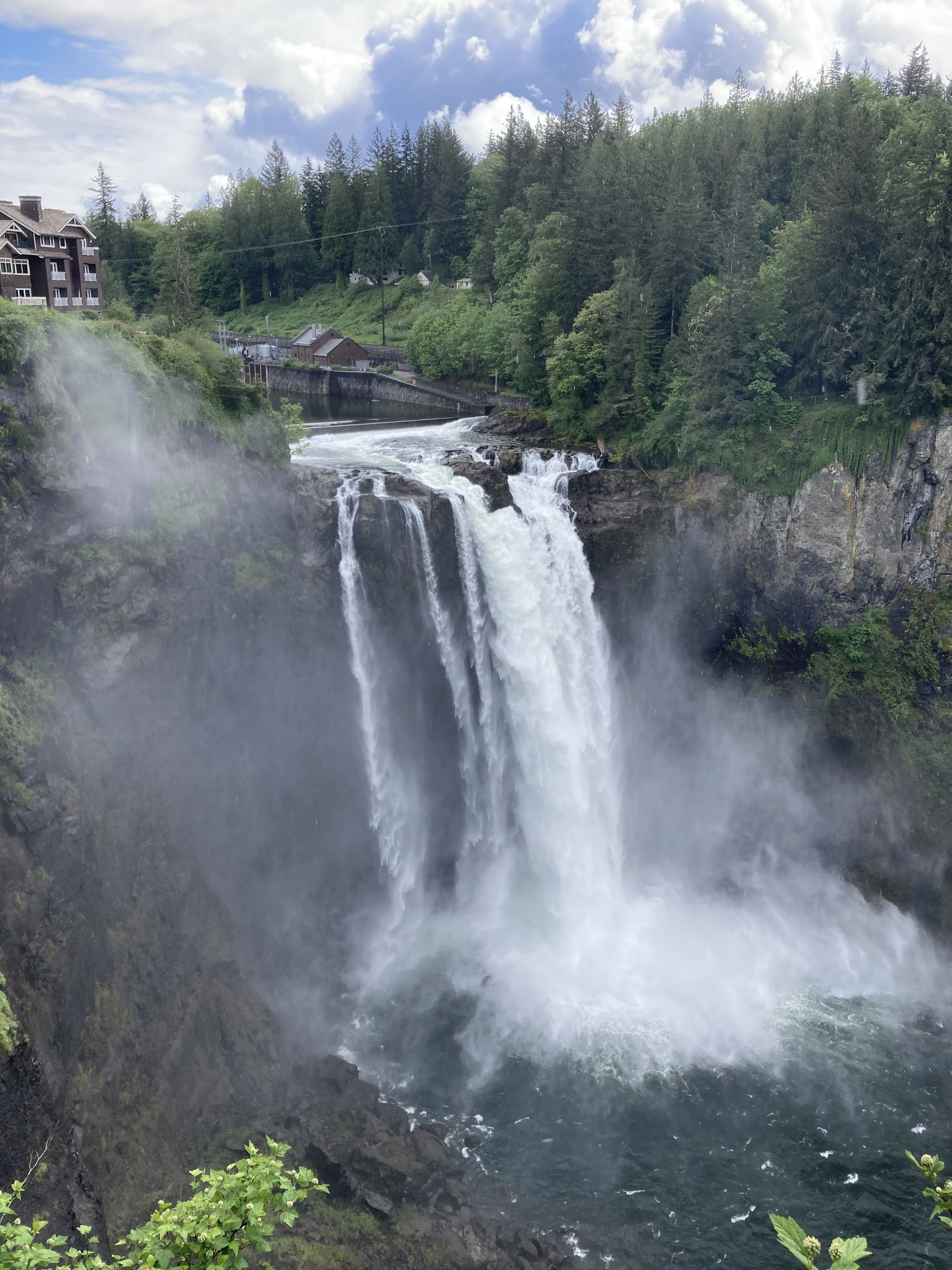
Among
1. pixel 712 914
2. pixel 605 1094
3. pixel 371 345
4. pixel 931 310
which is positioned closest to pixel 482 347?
pixel 371 345

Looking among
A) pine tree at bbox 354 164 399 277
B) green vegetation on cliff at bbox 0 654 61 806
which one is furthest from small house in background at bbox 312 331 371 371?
green vegetation on cliff at bbox 0 654 61 806

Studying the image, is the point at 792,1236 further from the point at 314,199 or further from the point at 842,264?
the point at 314,199

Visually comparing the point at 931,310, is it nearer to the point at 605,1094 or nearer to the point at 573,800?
the point at 573,800

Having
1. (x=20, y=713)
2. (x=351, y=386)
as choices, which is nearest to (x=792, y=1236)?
(x=20, y=713)

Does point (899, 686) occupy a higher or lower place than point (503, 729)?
higher

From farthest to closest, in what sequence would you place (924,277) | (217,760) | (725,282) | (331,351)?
(331,351), (725,282), (924,277), (217,760)

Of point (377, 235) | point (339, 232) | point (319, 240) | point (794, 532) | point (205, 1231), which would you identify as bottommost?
point (205, 1231)
